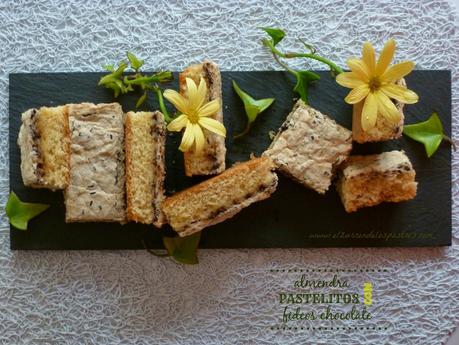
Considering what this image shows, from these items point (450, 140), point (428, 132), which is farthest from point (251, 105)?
point (450, 140)

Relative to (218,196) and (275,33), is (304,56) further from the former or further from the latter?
(218,196)

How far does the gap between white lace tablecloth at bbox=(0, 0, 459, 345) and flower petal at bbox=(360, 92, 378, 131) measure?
1.32 feet

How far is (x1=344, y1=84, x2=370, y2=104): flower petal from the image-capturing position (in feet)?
7.40

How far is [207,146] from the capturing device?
2328 mm

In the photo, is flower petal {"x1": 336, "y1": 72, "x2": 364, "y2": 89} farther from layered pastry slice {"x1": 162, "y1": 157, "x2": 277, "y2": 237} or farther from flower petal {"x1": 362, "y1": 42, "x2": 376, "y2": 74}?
layered pastry slice {"x1": 162, "y1": 157, "x2": 277, "y2": 237}

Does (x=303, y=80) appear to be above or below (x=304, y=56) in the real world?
below

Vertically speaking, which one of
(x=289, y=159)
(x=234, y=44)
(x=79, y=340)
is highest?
(x=234, y=44)

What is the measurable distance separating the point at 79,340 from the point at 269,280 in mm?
1005

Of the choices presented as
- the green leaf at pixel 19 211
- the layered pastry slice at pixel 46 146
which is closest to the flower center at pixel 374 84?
the layered pastry slice at pixel 46 146

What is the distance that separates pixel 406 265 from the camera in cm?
256

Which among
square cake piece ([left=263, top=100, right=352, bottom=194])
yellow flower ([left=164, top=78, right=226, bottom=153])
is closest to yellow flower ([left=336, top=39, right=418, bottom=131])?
square cake piece ([left=263, top=100, right=352, bottom=194])

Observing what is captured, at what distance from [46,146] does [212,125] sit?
79 cm

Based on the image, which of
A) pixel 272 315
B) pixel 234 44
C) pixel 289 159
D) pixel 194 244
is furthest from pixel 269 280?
pixel 234 44

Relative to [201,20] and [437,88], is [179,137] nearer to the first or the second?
[201,20]
